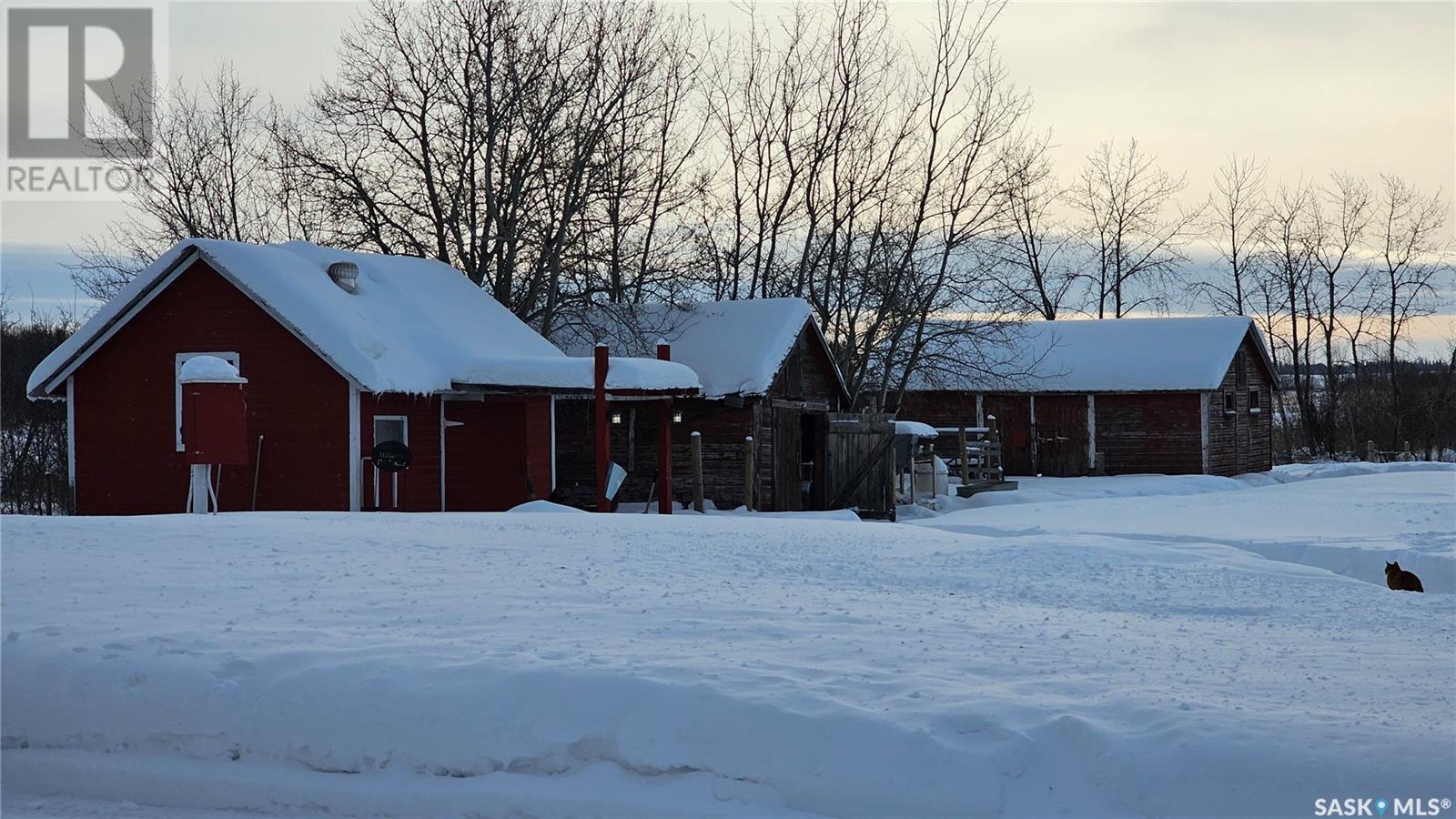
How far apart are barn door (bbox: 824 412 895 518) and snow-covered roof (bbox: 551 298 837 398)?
188 centimetres

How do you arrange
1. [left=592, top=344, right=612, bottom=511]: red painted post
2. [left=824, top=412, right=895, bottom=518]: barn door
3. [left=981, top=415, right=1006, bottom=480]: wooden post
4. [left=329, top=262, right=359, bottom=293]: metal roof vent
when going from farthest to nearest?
A: [left=981, top=415, right=1006, bottom=480]: wooden post, [left=824, top=412, right=895, bottom=518]: barn door, [left=329, top=262, right=359, bottom=293]: metal roof vent, [left=592, top=344, right=612, bottom=511]: red painted post

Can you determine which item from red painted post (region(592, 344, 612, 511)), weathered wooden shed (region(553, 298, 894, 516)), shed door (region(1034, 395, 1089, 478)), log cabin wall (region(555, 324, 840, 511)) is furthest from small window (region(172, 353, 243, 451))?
shed door (region(1034, 395, 1089, 478))

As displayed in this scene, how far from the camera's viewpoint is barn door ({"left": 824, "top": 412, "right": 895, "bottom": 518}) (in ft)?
90.1

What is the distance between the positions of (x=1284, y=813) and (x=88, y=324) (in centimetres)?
1966

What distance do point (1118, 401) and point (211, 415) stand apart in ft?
99.8

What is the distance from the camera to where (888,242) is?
1339 inches

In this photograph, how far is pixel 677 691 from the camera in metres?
7.68

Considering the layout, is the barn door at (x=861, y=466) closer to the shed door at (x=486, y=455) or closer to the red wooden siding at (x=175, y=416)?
the shed door at (x=486, y=455)

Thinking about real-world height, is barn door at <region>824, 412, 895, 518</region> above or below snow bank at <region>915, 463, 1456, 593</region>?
above

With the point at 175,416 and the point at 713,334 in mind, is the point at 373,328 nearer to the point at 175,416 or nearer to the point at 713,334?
the point at 175,416

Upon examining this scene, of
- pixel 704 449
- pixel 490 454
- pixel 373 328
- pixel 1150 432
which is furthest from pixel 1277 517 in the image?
pixel 1150 432

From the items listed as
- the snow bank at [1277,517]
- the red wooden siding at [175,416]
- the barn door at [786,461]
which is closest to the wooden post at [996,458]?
the snow bank at [1277,517]

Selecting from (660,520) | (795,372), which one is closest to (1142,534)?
(660,520)

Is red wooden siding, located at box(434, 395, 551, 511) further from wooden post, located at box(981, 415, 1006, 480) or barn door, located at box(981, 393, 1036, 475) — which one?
barn door, located at box(981, 393, 1036, 475)
